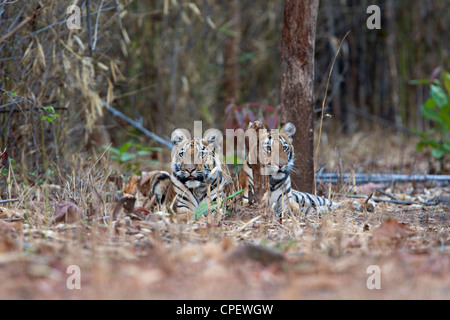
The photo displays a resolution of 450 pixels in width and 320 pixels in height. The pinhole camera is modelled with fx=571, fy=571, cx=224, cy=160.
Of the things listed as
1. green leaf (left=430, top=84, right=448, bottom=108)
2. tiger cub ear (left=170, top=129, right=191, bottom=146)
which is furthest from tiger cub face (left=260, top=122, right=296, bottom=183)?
green leaf (left=430, top=84, right=448, bottom=108)

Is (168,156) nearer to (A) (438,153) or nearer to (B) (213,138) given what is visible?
(B) (213,138)

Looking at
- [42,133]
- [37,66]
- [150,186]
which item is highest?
[37,66]

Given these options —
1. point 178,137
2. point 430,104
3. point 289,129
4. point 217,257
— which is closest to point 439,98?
point 430,104

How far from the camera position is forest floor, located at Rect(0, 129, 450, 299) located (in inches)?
88.1

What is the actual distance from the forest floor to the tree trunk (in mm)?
779

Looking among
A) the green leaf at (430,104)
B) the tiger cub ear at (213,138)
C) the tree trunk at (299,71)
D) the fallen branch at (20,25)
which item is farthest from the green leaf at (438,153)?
the fallen branch at (20,25)

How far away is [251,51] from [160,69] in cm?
310

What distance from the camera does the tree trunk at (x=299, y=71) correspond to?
4.22 m

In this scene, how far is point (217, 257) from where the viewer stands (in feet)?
8.45

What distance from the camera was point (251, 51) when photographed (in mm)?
10375

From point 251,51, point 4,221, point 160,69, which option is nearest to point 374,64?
point 251,51

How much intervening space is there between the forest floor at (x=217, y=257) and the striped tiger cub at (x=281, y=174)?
1.25 feet

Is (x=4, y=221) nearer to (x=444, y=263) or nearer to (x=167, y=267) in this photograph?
(x=167, y=267)

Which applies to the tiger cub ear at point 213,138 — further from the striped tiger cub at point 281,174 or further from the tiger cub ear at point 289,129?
the tiger cub ear at point 289,129
